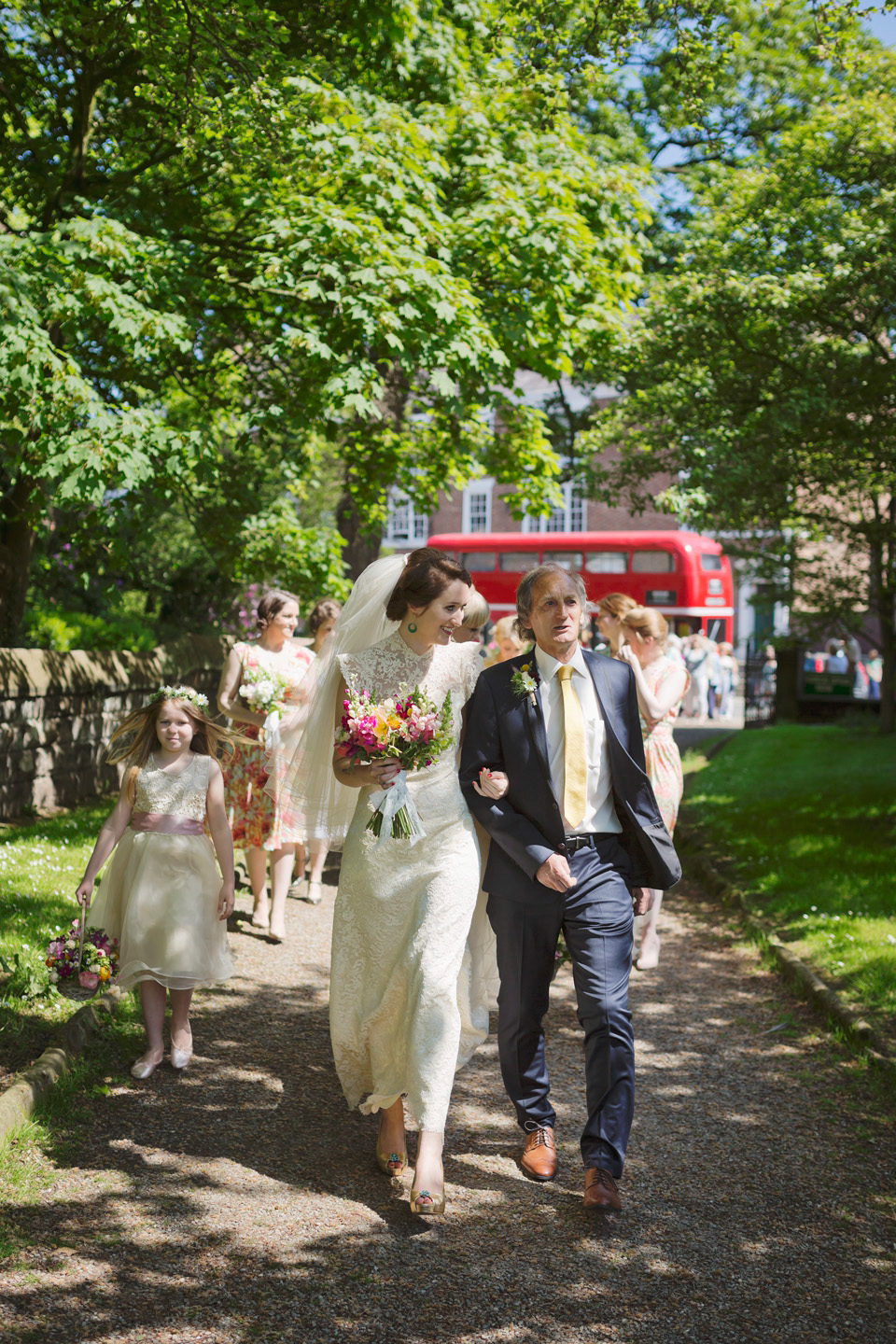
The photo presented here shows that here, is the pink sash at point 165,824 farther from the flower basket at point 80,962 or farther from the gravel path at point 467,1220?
the gravel path at point 467,1220

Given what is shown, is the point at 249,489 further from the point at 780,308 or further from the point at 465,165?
the point at 780,308


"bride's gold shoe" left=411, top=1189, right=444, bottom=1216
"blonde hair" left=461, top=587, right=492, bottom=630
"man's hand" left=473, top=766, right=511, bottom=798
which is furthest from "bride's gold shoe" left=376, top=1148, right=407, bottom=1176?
"blonde hair" left=461, top=587, right=492, bottom=630

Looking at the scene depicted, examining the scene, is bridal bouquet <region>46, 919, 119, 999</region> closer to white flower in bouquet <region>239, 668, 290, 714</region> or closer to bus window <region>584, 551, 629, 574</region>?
white flower in bouquet <region>239, 668, 290, 714</region>

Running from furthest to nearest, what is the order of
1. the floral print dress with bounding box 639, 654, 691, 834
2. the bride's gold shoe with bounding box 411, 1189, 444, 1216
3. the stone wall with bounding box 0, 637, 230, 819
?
the stone wall with bounding box 0, 637, 230, 819, the floral print dress with bounding box 639, 654, 691, 834, the bride's gold shoe with bounding box 411, 1189, 444, 1216

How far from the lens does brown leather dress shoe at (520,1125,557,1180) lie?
434 centimetres

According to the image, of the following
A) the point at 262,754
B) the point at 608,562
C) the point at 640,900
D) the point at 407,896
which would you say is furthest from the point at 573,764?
the point at 608,562

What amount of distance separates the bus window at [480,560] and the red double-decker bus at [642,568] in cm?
3

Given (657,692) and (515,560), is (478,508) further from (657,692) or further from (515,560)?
(657,692)

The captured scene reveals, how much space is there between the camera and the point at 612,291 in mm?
13586

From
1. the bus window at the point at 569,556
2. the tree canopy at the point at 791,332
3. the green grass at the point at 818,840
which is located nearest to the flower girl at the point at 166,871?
the green grass at the point at 818,840

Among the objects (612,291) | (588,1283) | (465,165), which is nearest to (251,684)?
(588,1283)

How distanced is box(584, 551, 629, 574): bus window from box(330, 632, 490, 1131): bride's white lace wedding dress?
29695mm

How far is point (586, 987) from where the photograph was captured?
165 inches

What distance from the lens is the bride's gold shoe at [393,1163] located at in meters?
4.28
